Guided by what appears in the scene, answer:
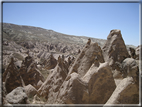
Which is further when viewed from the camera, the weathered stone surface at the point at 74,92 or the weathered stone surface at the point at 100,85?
the weathered stone surface at the point at 100,85

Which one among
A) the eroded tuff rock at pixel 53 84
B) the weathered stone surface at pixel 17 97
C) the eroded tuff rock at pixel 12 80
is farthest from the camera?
the eroded tuff rock at pixel 12 80

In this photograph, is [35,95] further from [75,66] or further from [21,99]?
[21,99]

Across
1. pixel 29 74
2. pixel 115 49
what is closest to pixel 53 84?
pixel 29 74

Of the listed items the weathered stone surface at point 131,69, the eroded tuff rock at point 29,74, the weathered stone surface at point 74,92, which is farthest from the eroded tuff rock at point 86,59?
the eroded tuff rock at point 29,74

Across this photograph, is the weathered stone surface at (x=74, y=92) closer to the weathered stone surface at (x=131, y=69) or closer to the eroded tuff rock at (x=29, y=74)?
the weathered stone surface at (x=131, y=69)

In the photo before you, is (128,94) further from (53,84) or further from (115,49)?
(115,49)

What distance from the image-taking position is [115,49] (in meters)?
8.60

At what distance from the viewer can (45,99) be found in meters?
6.74

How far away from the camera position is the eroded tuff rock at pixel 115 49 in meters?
8.37

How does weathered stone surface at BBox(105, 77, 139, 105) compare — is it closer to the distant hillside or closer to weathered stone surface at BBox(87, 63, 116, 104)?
weathered stone surface at BBox(87, 63, 116, 104)

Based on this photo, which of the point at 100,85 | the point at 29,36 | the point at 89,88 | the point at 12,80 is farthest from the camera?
the point at 29,36

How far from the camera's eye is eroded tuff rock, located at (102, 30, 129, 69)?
8373 millimetres

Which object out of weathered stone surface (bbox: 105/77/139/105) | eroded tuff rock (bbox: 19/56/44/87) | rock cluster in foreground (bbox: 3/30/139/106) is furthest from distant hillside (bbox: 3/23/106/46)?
weathered stone surface (bbox: 105/77/139/105)

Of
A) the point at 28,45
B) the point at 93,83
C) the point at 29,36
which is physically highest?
the point at 29,36
